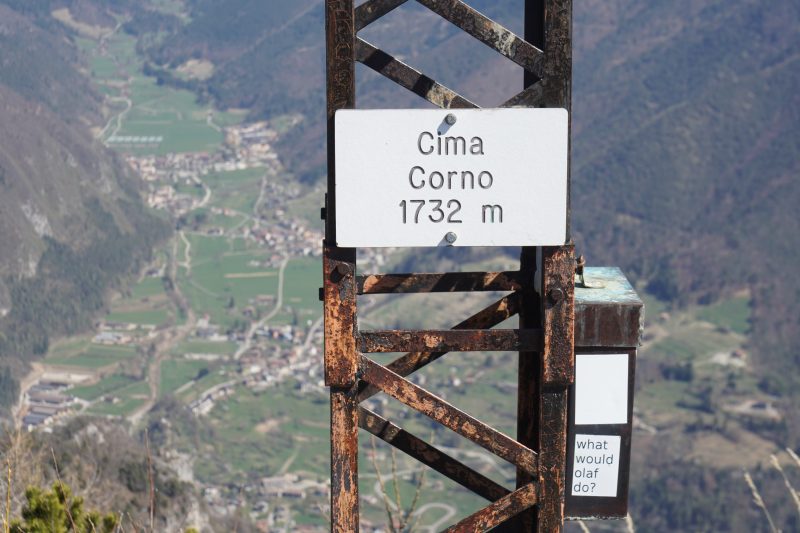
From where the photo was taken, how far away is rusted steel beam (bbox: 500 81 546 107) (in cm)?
288

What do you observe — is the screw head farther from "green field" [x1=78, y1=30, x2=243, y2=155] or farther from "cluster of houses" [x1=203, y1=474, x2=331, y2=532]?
"green field" [x1=78, y1=30, x2=243, y2=155]

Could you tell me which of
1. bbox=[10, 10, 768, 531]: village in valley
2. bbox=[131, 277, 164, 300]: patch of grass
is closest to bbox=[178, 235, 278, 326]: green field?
bbox=[10, 10, 768, 531]: village in valley

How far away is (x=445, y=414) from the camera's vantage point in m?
2.97

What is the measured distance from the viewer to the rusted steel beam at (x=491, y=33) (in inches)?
113

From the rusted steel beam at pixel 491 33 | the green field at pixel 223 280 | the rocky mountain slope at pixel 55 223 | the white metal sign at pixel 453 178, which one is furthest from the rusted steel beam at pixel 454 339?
the green field at pixel 223 280

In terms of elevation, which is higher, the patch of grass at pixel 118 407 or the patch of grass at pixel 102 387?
the patch of grass at pixel 102 387

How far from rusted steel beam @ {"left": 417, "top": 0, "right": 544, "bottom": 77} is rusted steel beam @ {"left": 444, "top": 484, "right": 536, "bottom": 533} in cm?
109

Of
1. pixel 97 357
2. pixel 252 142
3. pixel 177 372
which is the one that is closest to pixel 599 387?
pixel 177 372

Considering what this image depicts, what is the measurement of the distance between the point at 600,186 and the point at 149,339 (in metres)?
56.4

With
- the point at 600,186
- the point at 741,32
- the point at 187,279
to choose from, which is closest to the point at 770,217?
the point at 600,186

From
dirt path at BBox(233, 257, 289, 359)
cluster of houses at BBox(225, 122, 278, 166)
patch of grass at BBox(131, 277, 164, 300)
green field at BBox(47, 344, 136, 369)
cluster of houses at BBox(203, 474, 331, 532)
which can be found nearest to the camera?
cluster of houses at BBox(203, 474, 331, 532)

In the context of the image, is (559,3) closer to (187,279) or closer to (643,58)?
(187,279)

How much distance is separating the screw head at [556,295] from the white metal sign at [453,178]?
0.40ft

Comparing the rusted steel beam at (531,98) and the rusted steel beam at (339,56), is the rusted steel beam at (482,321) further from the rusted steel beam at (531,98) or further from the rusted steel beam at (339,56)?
the rusted steel beam at (339,56)
